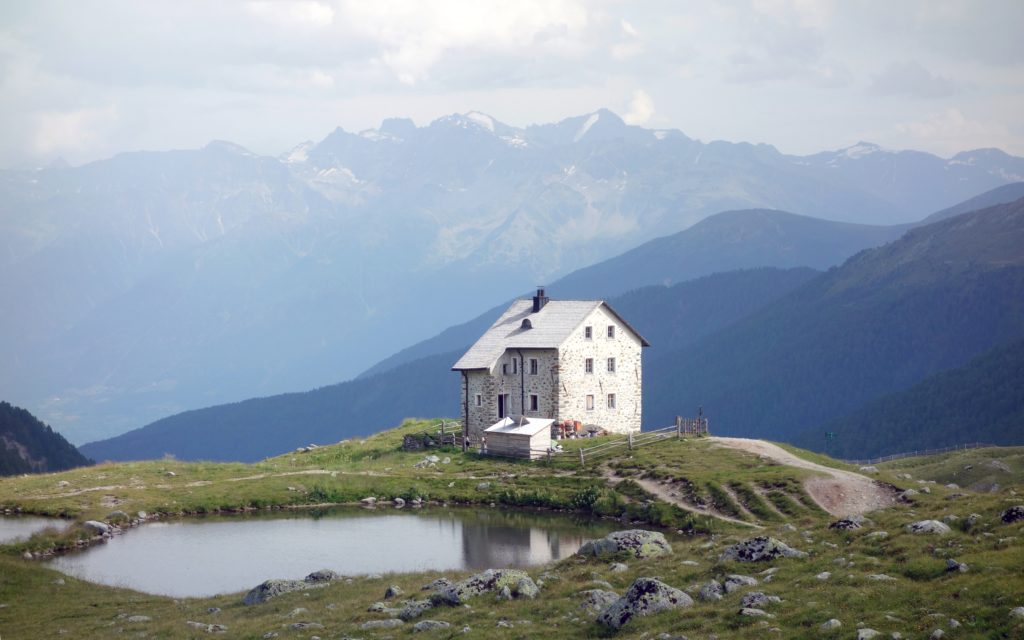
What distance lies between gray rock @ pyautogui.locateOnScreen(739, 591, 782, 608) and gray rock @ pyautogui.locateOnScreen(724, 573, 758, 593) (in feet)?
4.32

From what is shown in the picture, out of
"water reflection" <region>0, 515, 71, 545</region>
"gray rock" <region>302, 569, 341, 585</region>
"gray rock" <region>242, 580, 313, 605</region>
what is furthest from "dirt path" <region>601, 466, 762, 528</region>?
"water reflection" <region>0, 515, 71, 545</region>

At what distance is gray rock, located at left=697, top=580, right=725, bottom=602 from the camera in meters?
34.3

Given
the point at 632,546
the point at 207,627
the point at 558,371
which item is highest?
the point at 558,371

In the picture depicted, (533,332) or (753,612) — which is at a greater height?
(533,332)

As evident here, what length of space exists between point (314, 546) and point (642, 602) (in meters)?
29.6

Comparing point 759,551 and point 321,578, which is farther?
point 321,578

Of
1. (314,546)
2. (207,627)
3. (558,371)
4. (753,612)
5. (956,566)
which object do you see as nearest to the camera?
(753,612)

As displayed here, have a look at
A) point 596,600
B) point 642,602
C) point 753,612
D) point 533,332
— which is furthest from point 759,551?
point 533,332

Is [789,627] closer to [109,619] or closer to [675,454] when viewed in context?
[109,619]

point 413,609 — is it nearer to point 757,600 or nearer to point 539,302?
point 757,600

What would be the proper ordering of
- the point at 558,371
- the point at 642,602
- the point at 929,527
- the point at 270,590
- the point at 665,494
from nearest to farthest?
the point at 642,602
the point at 929,527
the point at 270,590
the point at 665,494
the point at 558,371

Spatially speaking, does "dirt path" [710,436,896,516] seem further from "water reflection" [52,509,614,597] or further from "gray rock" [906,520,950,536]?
"gray rock" [906,520,950,536]

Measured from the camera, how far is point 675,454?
247 feet

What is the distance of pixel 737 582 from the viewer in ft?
115
